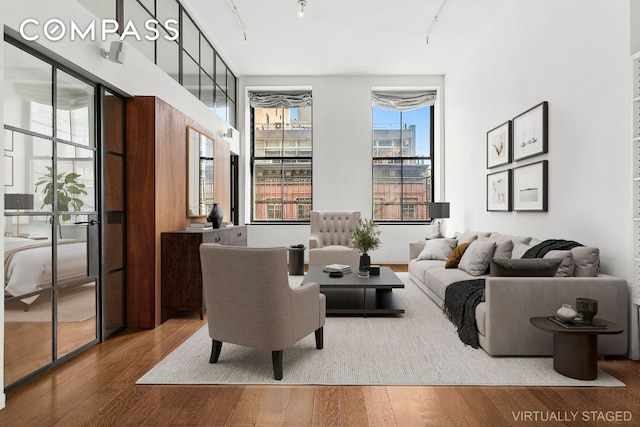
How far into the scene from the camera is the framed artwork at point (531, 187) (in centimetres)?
409

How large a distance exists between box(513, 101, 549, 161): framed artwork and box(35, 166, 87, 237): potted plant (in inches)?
167

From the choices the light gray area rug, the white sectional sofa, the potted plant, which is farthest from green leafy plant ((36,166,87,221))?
the white sectional sofa

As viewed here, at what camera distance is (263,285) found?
2516 millimetres

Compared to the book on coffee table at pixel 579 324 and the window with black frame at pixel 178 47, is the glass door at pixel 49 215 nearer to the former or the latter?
the window with black frame at pixel 178 47

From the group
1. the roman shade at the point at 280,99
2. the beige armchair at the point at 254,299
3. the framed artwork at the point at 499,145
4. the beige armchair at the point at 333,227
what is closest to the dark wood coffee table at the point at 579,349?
the beige armchair at the point at 254,299

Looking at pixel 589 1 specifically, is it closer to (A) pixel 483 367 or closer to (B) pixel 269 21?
(A) pixel 483 367

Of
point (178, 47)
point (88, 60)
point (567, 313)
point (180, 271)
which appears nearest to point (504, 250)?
point (567, 313)

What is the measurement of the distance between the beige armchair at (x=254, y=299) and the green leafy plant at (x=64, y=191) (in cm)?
111

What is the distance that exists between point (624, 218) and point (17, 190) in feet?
13.4

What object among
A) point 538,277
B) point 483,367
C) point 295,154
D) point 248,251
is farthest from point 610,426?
point 295,154

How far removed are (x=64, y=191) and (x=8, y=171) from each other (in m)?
0.60

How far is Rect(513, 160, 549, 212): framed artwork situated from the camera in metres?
4.09

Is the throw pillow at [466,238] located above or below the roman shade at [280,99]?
below

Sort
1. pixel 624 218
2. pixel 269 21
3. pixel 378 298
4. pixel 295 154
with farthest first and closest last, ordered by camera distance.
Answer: pixel 295 154, pixel 269 21, pixel 378 298, pixel 624 218
